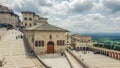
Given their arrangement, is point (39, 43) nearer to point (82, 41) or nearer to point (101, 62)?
point (101, 62)

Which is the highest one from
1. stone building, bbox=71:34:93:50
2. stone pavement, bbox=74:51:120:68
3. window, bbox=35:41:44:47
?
window, bbox=35:41:44:47

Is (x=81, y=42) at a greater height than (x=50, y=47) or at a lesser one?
lesser

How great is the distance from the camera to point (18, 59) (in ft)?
100

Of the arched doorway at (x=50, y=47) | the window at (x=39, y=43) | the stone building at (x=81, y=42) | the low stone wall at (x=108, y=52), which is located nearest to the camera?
the window at (x=39, y=43)

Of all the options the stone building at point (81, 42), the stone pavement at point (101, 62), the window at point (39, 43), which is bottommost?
the stone pavement at point (101, 62)

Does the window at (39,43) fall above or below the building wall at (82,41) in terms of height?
above

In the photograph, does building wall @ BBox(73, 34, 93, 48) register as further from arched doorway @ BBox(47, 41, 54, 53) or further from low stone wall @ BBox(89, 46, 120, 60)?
arched doorway @ BBox(47, 41, 54, 53)

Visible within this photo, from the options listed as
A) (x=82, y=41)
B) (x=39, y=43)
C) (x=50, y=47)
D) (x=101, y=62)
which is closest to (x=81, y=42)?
(x=82, y=41)

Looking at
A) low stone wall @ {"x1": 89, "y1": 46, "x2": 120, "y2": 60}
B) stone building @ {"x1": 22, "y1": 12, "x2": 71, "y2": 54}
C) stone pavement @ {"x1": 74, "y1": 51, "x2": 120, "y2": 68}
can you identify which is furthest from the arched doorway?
low stone wall @ {"x1": 89, "y1": 46, "x2": 120, "y2": 60}

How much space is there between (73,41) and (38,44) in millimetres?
33387

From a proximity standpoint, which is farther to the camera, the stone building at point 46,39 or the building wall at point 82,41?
the building wall at point 82,41

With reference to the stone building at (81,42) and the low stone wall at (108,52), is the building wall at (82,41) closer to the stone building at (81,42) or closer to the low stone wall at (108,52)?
the stone building at (81,42)

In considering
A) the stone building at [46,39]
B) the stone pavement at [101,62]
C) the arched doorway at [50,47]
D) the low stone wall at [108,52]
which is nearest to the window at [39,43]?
the stone building at [46,39]

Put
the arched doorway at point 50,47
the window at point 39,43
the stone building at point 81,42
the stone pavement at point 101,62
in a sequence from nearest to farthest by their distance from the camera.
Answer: the stone pavement at point 101,62 < the window at point 39,43 < the arched doorway at point 50,47 < the stone building at point 81,42
